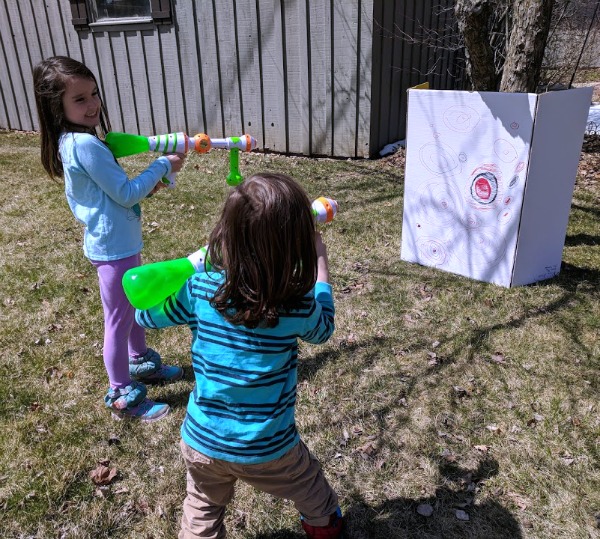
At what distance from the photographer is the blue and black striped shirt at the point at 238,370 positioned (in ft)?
5.21

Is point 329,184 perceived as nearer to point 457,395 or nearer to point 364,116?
point 364,116

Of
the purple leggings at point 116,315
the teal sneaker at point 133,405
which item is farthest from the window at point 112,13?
the teal sneaker at point 133,405

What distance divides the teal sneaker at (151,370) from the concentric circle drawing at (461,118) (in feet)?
8.17

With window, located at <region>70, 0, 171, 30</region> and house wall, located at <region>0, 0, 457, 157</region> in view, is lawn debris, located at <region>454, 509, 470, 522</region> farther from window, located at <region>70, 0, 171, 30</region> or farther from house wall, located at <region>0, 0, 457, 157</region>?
window, located at <region>70, 0, 171, 30</region>

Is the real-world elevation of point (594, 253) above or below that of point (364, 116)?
below

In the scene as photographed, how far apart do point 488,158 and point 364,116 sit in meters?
3.60

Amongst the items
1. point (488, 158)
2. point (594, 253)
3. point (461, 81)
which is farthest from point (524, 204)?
point (461, 81)

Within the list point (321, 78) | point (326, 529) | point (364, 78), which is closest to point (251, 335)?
point (326, 529)

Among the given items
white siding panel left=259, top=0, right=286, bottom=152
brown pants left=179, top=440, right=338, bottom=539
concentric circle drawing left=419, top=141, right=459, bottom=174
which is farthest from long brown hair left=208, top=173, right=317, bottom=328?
white siding panel left=259, top=0, right=286, bottom=152

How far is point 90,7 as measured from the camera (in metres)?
8.24

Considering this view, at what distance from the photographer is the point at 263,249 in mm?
1471

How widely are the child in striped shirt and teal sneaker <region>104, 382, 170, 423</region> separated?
38.6 inches

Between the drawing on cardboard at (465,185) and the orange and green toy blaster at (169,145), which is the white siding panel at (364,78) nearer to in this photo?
the drawing on cardboard at (465,185)

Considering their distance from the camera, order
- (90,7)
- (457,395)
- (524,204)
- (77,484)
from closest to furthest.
→ (77,484) < (457,395) < (524,204) < (90,7)
